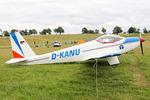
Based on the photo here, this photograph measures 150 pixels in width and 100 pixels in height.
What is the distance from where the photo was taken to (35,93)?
16.7ft

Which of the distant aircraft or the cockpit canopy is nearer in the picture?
the distant aircraft

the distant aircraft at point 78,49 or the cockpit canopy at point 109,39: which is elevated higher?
the cockpit canopy at point 109,39

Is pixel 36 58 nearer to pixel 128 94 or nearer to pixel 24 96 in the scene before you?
pixel 24 96

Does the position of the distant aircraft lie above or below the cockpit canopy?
below

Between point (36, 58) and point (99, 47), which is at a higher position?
point (99, 47)

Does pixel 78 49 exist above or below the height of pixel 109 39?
below

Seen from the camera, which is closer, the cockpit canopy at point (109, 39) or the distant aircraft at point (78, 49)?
the distant aircraft at point (78, 49)

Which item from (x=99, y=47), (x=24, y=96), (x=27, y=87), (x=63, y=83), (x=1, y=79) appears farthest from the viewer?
(x=99, y=47)

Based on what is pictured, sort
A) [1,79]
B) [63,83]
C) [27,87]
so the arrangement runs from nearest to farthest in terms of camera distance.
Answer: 1. [27,87]
2. [63,83]
3. [1,79]

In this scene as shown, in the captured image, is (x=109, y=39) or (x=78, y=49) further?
(x=78, y=49)

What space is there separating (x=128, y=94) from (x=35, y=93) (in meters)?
3.62

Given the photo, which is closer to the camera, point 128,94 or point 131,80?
point 128,94

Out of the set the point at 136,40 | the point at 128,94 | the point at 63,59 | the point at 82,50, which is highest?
the point at 136,40

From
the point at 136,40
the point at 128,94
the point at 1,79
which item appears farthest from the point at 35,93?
the point at 136,40
